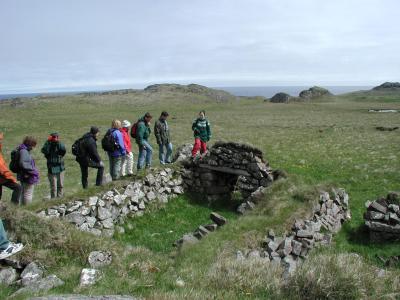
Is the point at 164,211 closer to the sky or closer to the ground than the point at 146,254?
closer to the ground

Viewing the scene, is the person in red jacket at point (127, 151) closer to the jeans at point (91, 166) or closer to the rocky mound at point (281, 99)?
the jeans at point (91, 166)

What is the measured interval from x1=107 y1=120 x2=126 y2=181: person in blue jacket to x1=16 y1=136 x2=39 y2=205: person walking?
124 inches

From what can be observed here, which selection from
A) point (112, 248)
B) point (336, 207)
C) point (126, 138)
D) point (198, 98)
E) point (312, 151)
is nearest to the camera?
point (112, 248)

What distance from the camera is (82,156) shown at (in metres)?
14.4

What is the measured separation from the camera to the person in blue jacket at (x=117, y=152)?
49.1 feet

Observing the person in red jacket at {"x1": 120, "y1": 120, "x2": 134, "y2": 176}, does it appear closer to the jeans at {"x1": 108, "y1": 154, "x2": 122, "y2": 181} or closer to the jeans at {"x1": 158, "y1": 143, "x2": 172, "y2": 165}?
the jeans at {"x1": 108, "y1": 154, "x2": 122, "y2": 181}

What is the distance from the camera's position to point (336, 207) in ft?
46.0

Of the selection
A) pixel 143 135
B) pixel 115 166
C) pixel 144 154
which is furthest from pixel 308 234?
pixel 144 154

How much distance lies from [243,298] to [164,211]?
9.59 metres

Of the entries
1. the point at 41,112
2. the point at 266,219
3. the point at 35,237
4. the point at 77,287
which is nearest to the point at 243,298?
the point at 77,287

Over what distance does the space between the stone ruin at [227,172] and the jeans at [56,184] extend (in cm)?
541

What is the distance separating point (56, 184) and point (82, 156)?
1.60 metres

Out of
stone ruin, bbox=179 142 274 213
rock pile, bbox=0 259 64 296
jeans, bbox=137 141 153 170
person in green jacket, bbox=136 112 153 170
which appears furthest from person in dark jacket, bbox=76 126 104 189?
rock pile, bbox=0 259 64 296

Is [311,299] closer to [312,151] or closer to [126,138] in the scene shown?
[126,138]
